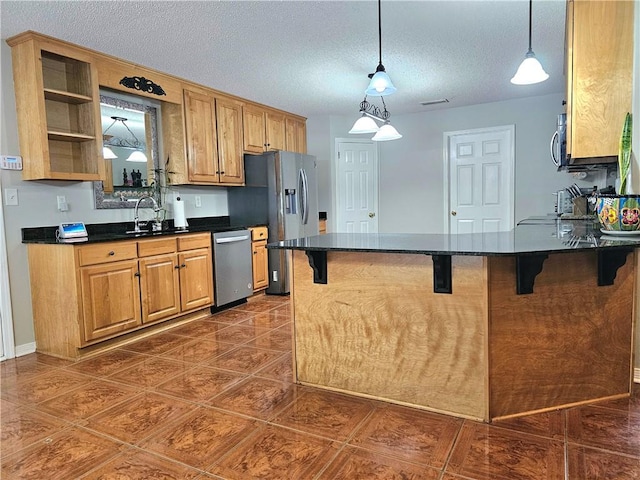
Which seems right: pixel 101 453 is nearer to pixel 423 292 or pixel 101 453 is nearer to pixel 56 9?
pixel 423 292

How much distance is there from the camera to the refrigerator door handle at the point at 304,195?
505 centimetres

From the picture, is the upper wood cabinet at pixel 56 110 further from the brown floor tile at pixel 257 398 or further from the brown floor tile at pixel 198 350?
the brown floor tile at pixel 257 398

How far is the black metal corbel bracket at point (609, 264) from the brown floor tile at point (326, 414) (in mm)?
1289

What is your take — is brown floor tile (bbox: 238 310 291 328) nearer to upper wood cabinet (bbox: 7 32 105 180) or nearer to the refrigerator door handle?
the refrigerator door handle

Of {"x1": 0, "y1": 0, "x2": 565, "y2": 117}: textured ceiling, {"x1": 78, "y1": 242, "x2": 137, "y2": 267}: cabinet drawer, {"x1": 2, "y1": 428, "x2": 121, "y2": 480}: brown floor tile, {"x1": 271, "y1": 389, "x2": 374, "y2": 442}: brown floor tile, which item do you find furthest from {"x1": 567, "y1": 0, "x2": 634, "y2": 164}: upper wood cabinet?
{"x1": 78, "y1": 242, "x2": 137, "y2": 267}: cabinet drawer

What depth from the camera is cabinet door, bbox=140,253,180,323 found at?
11.1ft

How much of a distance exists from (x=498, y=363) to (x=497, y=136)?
4.15 meters

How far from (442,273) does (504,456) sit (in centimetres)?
77

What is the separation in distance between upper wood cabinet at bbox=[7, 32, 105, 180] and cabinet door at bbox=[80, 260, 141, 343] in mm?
742

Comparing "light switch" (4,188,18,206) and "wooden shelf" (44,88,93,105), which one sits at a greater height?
"wooden shelf" (44,88,93,105)

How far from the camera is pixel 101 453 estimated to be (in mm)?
1799

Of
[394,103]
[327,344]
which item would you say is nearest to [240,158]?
[394,103]

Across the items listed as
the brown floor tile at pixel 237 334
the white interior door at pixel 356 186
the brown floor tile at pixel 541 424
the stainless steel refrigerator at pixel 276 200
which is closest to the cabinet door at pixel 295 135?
the white interior door at pixel 356 186

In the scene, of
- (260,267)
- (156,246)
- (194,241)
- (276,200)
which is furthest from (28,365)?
(276,200)
